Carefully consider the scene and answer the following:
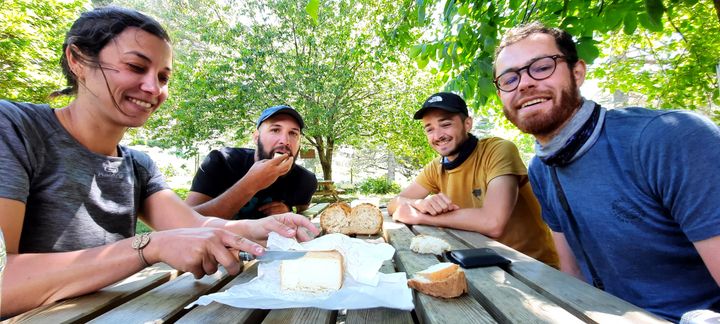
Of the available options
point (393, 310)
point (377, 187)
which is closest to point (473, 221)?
point (393, 310)

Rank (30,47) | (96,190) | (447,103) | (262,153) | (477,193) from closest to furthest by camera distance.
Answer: (96,190)
(477,193)
(447,103)
(262,153)
(30,47)

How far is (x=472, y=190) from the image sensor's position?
2854 millimetres

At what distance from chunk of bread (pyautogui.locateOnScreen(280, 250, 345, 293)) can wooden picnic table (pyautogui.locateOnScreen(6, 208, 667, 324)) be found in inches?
4.6

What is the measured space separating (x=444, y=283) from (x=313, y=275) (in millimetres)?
440

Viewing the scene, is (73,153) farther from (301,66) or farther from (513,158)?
A: (301,66)

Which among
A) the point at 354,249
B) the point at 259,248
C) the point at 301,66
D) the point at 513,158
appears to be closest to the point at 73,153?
the point at 259,248

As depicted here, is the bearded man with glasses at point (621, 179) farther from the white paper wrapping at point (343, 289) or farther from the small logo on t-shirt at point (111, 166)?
the small logo on t-shirt at point (111, 166)

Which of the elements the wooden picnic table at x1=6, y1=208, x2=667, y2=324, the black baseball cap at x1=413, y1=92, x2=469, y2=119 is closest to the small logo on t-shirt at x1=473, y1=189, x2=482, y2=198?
the black baseball cap at x1=413, y1=92, x2=469, y2=119

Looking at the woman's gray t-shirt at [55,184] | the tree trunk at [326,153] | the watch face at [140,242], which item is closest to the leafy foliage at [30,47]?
the woman's gray t-shirt at [55,184]

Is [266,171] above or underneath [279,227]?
above

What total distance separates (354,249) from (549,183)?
3.93 feet

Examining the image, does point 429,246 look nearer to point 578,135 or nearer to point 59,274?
point 578,135

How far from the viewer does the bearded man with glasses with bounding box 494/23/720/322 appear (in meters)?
1.20

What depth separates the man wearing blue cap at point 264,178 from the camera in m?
2.71
